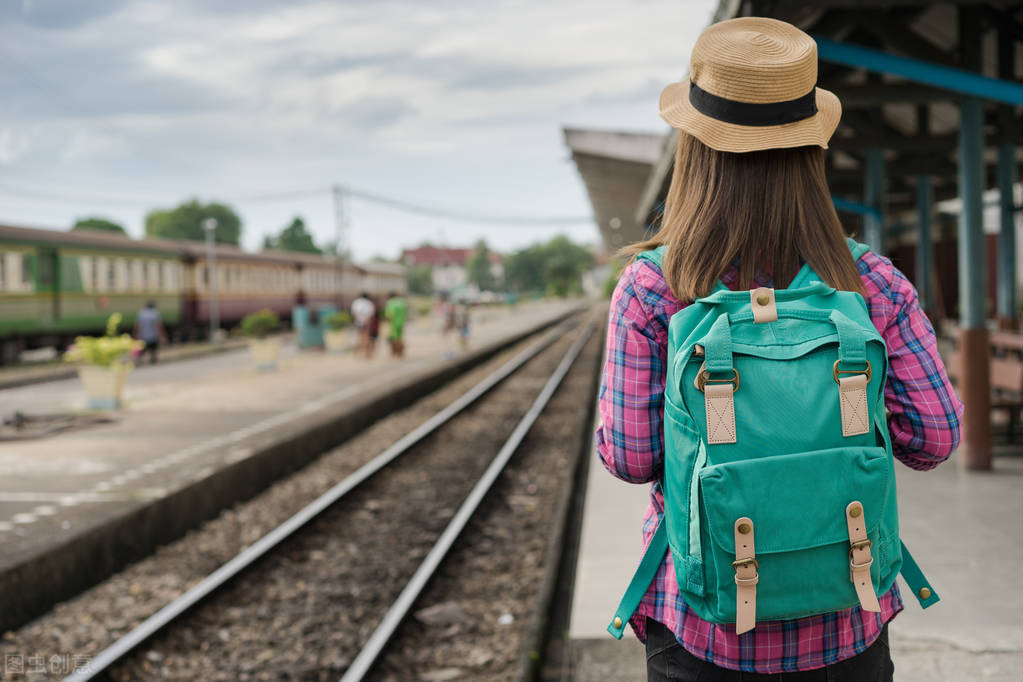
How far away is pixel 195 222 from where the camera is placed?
102625 millimetres

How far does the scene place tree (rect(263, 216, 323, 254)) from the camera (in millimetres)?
120062

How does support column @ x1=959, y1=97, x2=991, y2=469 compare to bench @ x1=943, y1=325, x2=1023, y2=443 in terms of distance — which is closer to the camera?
support column @ x1=959, y1=97, x2=991, y2=469

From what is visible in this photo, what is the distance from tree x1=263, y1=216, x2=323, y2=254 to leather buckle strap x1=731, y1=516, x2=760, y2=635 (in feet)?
400

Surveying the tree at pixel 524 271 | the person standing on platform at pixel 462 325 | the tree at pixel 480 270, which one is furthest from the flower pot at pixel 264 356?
the tree at pixel 524 271

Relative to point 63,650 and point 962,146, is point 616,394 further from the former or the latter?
point 962,146

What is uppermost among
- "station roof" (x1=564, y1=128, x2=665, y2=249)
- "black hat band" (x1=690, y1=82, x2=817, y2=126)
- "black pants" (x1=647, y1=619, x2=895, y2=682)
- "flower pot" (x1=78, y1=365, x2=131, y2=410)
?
"station roof" (x1=564, y1=128, x2=665, y2=249)

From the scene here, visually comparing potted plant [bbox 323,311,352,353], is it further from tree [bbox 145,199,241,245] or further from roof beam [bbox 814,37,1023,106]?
tree [bbox 145,199,241,245]

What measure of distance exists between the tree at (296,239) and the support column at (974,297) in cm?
11734

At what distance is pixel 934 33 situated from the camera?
10.1 meters

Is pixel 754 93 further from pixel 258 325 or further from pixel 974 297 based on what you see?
pixel 258 325

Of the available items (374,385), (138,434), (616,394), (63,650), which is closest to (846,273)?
(616,394)

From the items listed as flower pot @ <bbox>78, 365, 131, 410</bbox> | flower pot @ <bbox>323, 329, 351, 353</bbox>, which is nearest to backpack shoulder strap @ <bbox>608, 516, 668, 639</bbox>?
flower pot @ <bbox>78, 365, 131, 410</bbox>

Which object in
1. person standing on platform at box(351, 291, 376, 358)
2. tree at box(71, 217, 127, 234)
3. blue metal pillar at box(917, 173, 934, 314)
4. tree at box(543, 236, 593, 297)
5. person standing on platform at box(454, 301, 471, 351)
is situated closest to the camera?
blue metal pillar at box(917, 173, 934, 314)

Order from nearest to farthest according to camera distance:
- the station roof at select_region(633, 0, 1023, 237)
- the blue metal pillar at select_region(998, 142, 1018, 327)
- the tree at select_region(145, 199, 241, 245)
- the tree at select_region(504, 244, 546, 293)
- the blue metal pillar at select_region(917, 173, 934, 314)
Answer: the station roof at select_region(633, 0, 1023, 237), the blue metal pillar at select_region(998, 142, 1018, 327), the blue metal pillar at select_region(917, 173, 934, 314), the tree at select_region(145, 199, 241, 245), the tree at select_region(504, 244, 546, 293)
